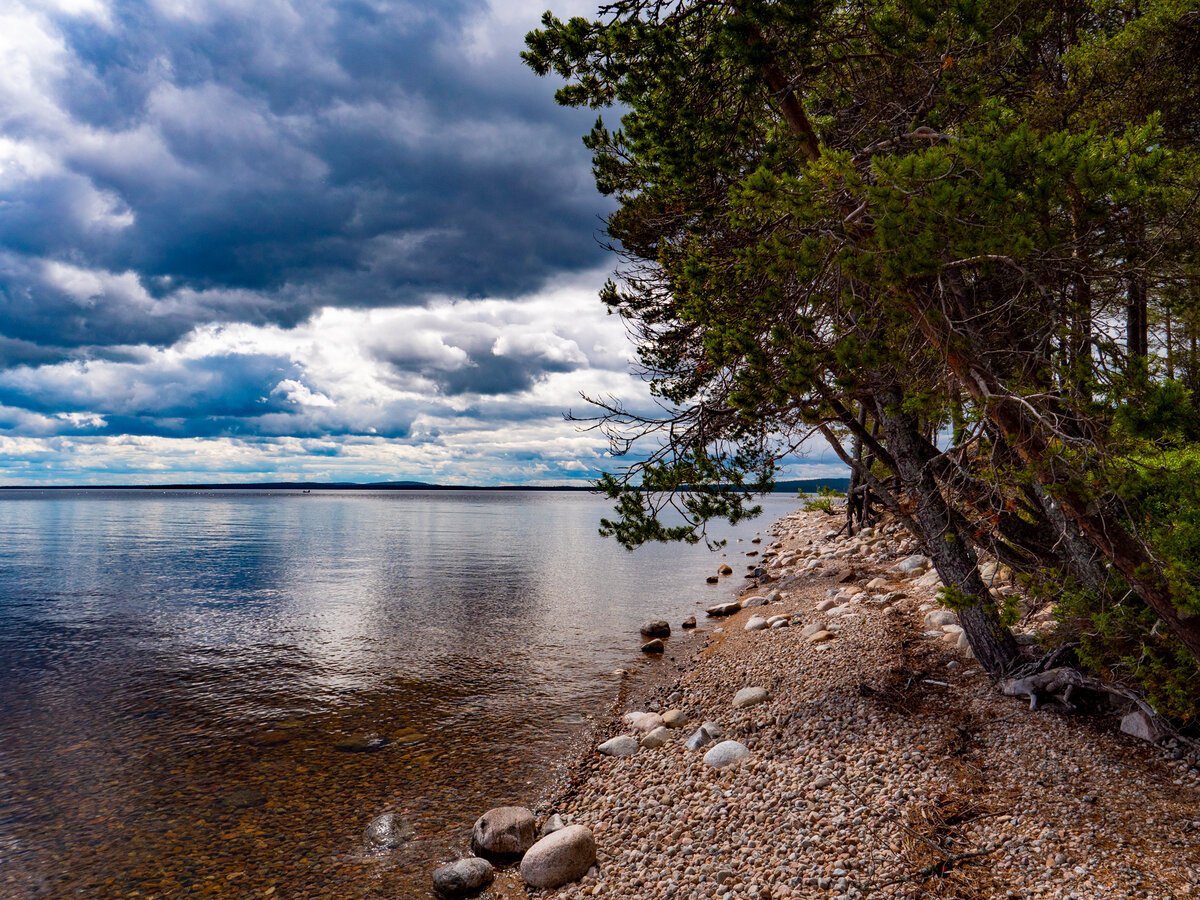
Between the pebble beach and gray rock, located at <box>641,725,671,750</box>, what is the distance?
1.2 inches

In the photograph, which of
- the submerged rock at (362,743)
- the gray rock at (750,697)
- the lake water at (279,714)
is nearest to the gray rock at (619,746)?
the lake water at (279,714)

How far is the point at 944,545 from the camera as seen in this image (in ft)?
25.7

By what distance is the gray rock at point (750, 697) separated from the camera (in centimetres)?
876

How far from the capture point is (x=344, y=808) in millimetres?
7488

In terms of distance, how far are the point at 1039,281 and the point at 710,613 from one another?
1398 cm

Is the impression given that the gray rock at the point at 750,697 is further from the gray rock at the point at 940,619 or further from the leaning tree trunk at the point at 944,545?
the gray rock at the point at 940,619

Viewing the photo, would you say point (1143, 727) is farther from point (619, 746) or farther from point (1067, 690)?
point (619, 746)

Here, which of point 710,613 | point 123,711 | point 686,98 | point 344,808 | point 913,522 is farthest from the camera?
point 710,613

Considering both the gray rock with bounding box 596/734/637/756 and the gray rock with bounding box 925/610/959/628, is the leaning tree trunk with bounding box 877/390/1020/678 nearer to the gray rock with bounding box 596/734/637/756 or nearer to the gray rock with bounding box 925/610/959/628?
the gray rock with bounding box 925/610/959/628

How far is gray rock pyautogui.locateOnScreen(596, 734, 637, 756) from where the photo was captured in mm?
8227

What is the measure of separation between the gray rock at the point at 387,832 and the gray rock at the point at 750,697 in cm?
459

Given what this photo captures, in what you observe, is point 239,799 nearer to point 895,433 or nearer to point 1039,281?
point 895,433

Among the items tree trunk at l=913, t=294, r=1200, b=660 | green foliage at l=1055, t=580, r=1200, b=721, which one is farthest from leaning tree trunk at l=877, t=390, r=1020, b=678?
tree trunk at l=913, t=294, r=1200, b=660

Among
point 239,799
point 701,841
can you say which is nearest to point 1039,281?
point 701,841
